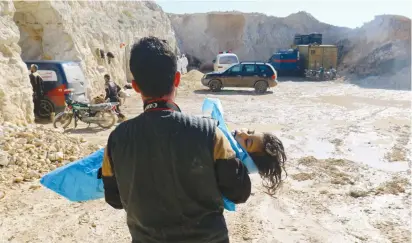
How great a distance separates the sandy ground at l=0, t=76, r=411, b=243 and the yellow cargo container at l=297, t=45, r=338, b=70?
54.3ft

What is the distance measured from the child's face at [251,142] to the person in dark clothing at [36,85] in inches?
388

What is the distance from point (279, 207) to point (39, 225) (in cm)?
302

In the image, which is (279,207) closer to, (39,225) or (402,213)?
(402,213)

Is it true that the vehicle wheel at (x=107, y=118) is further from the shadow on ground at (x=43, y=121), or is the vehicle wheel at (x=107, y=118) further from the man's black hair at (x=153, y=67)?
the man's black hair at (x=153, y=67)

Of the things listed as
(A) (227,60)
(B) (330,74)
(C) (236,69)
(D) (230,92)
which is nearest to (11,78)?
(D) (230,92)

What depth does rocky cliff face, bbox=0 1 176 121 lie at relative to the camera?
30.3 ft

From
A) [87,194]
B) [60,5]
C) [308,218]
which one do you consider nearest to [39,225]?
[87,194]

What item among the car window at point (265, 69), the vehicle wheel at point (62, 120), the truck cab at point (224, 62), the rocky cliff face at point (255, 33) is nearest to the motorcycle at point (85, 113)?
the vehicle wheel at point (62, 120)

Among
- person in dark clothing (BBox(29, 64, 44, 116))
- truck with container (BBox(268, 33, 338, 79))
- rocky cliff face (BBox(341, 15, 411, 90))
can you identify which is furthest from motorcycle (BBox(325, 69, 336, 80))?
person in dark clothing (BBox(29, 64, 44, 116))

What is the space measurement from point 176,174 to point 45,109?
10.5 m

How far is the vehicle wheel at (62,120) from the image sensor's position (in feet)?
33.6

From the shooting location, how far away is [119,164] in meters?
1.73

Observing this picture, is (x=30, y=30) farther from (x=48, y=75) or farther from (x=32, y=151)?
(x=32, y=151)

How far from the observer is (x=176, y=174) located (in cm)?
164
